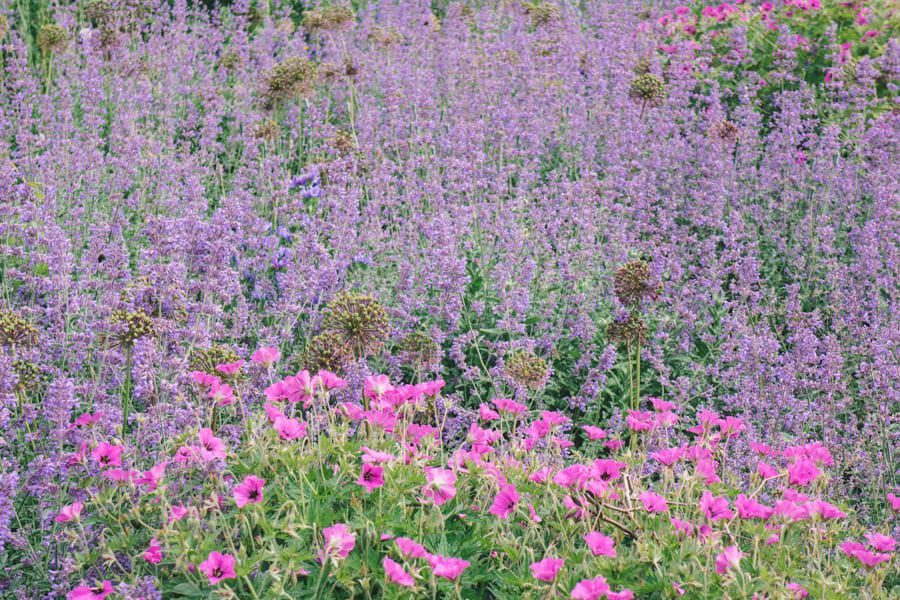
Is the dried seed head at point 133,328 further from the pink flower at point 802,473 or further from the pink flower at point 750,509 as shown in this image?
the pink flower at point 802,473

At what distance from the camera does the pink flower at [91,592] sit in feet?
6.98

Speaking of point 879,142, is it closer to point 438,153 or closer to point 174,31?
point 438,153

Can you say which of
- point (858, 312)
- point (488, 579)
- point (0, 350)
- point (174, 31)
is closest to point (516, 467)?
point (488, 579)

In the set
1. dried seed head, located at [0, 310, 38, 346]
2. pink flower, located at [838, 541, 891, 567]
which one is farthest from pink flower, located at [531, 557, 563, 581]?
dried seed head, located at [0, 310, 38, 346]

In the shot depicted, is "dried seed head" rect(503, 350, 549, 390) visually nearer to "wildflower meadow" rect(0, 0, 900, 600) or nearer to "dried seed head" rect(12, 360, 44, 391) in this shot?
"wildflower meadow" rect(0, 0, 900, 600)

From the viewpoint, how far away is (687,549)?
2156 mm

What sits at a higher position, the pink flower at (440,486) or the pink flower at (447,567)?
the pink flower at (440,486)

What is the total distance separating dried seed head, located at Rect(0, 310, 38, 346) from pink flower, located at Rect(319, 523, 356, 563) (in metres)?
1.63

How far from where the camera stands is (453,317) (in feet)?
13.2

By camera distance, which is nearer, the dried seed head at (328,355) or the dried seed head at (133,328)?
the dried seed head at (133,328)

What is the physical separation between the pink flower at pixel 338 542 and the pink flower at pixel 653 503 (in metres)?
0.76

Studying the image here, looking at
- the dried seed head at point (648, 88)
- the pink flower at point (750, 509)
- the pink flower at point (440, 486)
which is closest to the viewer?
the pink flower at point (440, 486)

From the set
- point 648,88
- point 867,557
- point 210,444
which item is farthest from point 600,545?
point 648,88

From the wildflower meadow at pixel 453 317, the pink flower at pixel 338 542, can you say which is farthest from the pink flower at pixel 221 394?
the pink flower at pixel 338 542
